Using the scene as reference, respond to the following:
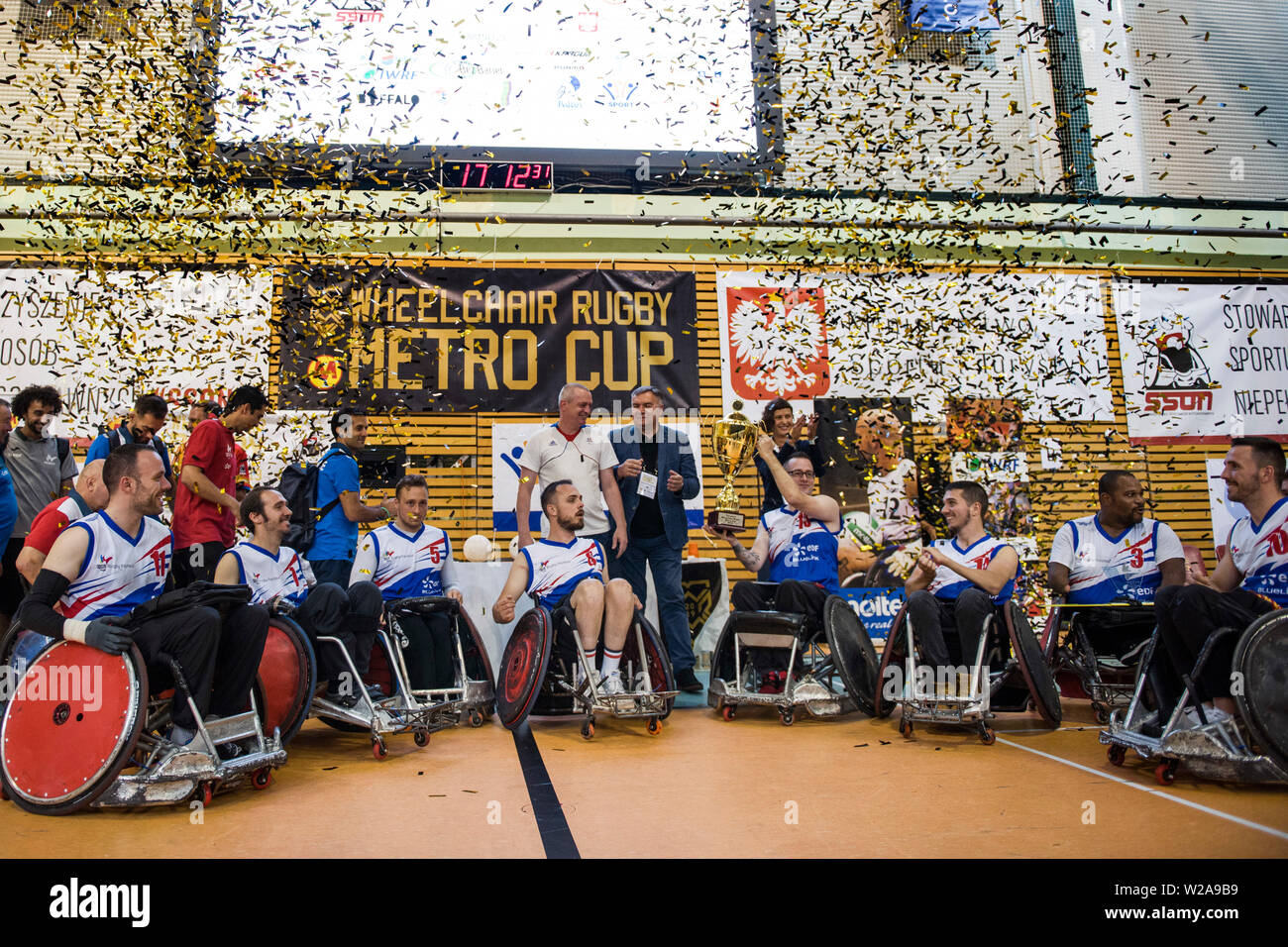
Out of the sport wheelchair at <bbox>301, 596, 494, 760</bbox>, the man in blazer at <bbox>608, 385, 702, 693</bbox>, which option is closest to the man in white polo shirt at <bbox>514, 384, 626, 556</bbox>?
the man in blazer at <bbox>608, 385, 702, 693</bbox>

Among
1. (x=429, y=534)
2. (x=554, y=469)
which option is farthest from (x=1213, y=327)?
(x=429, y=534)

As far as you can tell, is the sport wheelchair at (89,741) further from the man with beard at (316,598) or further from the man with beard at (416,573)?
the man with beard at (416,573)

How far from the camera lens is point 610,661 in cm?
378

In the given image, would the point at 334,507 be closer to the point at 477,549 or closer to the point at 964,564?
the point at 477,549

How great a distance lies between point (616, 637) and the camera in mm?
3777

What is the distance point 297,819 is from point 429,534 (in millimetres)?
1916

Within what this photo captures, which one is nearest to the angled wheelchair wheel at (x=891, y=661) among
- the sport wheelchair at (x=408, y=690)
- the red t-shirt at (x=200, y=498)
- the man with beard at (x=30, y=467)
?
the sport wheelchair at (x=408, y=690)

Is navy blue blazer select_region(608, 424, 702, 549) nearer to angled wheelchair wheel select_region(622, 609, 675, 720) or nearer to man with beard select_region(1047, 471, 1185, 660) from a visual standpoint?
angled wheelchair wheel select_region(622, 609, 675, 720)

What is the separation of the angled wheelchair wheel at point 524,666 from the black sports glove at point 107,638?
1552 mm

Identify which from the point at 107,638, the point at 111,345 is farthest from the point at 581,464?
the point at 111,345

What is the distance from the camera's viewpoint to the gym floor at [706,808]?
207 cm

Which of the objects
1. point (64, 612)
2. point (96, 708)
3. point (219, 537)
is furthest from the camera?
point (219, 537)
